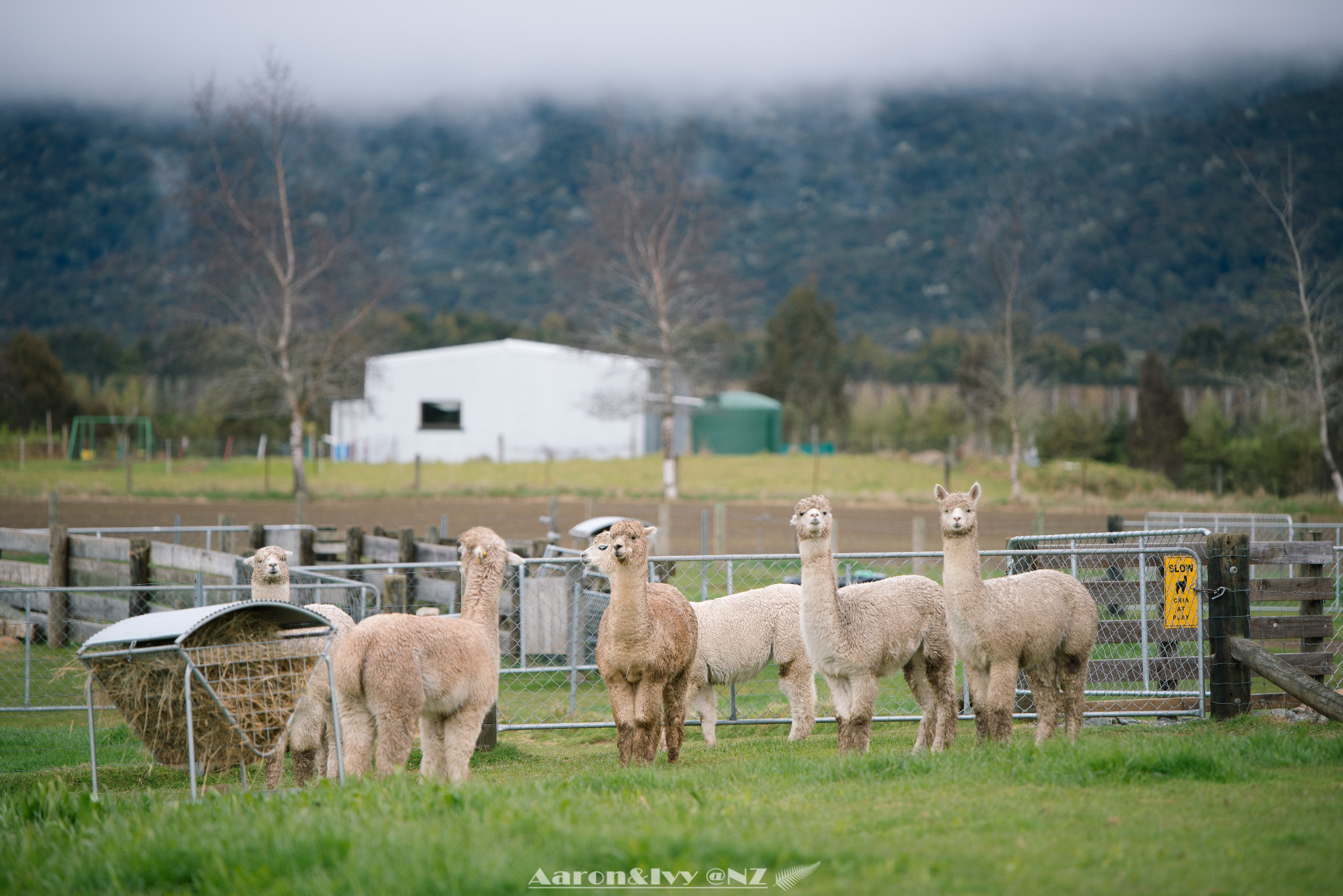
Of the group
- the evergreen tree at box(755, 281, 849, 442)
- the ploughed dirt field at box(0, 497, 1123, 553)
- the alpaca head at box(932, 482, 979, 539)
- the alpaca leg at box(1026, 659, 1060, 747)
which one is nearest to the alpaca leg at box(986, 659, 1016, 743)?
the alpaca leg at box(1026, 659, 1060, 747)

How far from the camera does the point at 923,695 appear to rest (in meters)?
7.89

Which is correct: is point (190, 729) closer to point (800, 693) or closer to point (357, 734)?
point (357, 734)

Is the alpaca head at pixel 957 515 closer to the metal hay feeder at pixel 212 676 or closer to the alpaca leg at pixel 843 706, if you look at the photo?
the alpaca leg at pixel 843 706

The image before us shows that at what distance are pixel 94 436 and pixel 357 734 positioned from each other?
2158 inches

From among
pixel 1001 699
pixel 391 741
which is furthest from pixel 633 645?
pixel 1001 699

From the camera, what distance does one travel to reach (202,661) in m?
5.78

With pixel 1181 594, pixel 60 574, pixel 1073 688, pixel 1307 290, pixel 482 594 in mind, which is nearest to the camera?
pixel 482 594

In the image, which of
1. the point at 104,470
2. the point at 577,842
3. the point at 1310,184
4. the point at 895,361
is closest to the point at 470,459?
the point at 104,470

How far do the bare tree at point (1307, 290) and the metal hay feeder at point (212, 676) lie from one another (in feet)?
103

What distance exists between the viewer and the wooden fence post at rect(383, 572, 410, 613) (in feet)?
30.3

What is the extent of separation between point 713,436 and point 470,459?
13183 millimetres

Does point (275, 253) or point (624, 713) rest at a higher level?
point (275, 253)

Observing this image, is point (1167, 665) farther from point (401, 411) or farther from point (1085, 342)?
point (1085, 342)

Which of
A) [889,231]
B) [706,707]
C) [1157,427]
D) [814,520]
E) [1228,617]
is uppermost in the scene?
[889,231]
